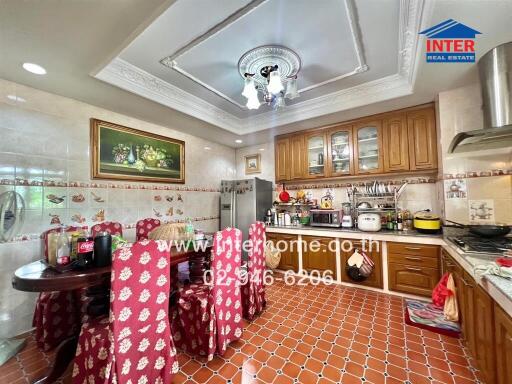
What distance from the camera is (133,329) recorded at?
1.16 meters

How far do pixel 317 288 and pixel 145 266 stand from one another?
2.31m

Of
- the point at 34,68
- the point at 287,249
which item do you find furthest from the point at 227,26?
the point at 287,249

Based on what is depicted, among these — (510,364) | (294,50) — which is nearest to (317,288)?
(510,364)

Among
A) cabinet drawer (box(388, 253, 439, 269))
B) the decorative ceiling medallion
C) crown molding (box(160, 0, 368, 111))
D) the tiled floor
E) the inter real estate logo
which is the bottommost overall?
the tiled floor

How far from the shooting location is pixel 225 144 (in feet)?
13.9

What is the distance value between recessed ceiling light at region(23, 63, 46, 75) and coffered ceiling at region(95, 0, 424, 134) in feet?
1.50

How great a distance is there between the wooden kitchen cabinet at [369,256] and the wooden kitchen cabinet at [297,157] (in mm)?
1272

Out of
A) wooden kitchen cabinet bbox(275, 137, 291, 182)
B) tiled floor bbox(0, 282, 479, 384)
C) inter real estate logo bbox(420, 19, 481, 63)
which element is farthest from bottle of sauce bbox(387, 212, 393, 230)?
inter real estate logo bbox(420, 19, 481, 63)

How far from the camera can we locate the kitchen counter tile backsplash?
190 centimetres

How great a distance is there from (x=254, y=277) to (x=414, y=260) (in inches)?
73.3

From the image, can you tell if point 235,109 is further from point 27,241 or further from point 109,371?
point 109,371

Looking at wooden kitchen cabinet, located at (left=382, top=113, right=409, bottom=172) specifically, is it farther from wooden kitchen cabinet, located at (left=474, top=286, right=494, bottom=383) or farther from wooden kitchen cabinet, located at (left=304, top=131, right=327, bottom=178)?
wooden kitchen cabinet, located at (left=474, top=286, right=494, bottom=383)

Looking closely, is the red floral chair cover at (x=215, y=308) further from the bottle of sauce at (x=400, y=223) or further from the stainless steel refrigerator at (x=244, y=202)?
the bottle of sauce at (x=400, y=223)

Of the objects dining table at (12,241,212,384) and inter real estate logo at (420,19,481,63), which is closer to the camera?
dining table at (12,241,212,384)
